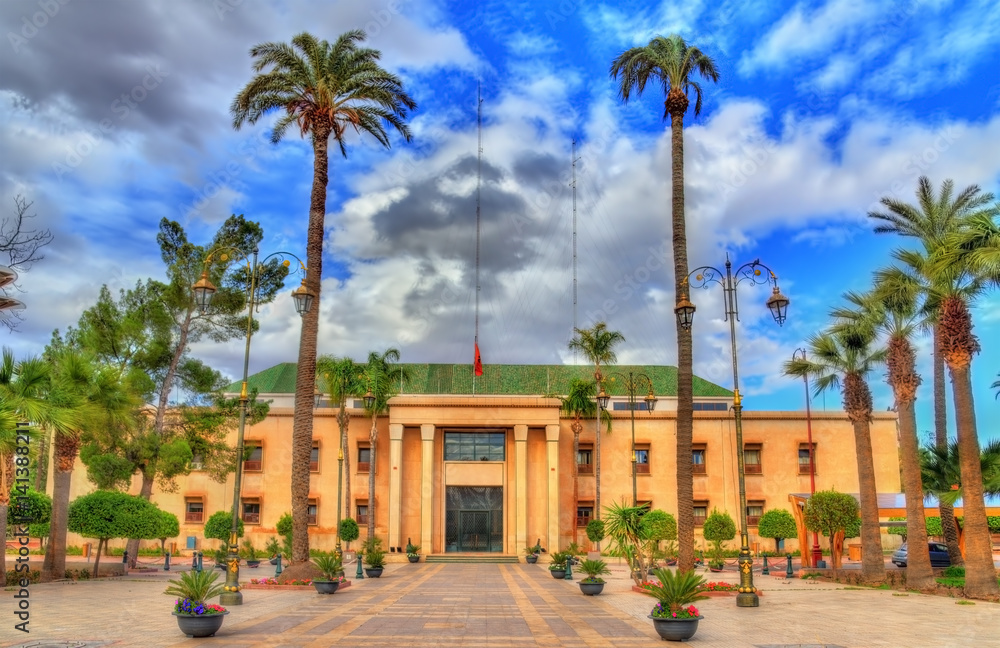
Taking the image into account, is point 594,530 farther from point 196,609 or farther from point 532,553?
point 196,609

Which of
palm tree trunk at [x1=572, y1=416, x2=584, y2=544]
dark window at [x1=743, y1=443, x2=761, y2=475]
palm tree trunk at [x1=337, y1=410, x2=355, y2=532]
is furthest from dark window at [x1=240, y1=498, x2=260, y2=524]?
dark window at [x1=743, y1=443, x2=761, y2=475]

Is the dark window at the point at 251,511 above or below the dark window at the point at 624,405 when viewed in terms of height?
below

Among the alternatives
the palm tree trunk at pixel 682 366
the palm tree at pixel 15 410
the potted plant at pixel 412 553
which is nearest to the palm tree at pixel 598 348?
the potted plant at pixel 412 553

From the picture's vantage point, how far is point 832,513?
95.7 ft

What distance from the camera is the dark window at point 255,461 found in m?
44.2

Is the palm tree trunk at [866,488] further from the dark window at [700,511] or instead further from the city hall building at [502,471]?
the dark window at [700,511]

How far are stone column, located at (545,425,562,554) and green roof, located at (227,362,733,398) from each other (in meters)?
9.96

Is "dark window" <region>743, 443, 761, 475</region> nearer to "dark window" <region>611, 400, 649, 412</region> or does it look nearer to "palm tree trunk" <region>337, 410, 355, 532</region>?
Answer: "dark window" <region>611, 400, 649, 412</region>

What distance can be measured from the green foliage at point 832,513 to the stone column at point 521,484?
17426 mm

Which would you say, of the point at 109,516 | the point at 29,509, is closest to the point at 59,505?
the point at 29,509

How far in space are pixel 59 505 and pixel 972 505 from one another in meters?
27.8

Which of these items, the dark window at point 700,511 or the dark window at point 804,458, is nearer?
the dark window at point 700,511

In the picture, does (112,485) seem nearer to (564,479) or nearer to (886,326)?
(564,479)

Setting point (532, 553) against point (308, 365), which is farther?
point (532, 553)
